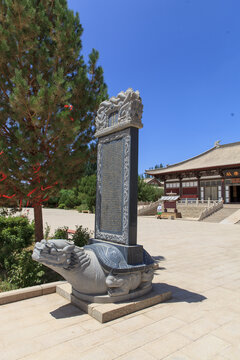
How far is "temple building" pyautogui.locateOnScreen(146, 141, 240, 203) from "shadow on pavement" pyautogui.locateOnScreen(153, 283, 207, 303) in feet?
72.0

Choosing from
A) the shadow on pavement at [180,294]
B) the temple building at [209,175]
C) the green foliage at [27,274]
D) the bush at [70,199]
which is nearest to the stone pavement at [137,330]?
the shadow on pavement at [180,294]

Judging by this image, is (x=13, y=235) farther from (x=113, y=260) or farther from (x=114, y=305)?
(x=114, y=305)

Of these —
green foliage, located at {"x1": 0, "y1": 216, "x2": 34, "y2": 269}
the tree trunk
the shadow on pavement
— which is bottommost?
the shadow on pavement

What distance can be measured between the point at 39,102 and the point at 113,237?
2.86 meters

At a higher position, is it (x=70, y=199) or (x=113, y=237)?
(x=70, y=199)

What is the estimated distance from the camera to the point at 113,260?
376cm

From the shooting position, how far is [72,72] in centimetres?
644

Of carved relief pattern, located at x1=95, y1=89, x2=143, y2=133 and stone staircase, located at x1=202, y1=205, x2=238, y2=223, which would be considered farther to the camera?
stone staircase, located at x1=202, y1=205, x2=238, y2=223

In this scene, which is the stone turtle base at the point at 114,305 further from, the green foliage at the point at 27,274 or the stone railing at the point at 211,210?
the stone railing at the point at 211,210

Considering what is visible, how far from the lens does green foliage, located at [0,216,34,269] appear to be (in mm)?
5895

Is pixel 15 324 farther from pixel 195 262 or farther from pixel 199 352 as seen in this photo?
pixel 195 262

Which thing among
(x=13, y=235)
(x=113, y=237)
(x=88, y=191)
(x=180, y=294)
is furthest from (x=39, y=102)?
(x=88, y=191)

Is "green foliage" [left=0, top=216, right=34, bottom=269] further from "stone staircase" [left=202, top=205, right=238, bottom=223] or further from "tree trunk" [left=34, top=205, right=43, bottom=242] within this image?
"stone staircase" [left=202, top=205, right=238, bottom=223]

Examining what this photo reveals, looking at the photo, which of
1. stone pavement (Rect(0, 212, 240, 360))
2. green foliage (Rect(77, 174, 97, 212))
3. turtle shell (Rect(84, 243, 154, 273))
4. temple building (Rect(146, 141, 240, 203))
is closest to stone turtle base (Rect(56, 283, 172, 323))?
stone pavement (Rect(0, 212, 240, 360))
